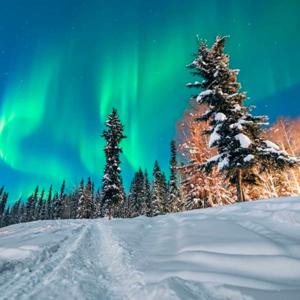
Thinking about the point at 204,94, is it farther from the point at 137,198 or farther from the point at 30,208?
the point at 30,208

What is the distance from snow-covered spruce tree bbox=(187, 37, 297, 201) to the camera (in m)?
15.6

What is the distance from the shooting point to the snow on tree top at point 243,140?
15304 millimetres

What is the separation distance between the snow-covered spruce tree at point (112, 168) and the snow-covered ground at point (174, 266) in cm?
2483

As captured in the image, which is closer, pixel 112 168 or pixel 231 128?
pixel 231 128

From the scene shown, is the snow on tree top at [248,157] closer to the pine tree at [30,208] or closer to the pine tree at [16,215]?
the pine tree at [30,208]

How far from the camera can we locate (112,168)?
34281 mm

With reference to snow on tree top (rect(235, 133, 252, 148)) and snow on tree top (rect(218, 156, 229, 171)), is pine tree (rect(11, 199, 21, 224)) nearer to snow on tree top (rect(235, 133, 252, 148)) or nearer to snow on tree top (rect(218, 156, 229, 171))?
snow on tree top (rect(218, 156, 229, 171))

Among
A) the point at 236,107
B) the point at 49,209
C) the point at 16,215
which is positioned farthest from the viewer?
the point at 16,215

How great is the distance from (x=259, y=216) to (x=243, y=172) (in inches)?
318

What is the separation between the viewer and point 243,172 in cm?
1688

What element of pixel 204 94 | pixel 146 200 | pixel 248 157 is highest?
pixel 146 200

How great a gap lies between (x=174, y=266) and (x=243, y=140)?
11684 mm

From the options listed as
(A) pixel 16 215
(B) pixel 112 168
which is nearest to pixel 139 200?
(B) pixel 112 168

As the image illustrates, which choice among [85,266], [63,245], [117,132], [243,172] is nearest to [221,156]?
[243,172]
